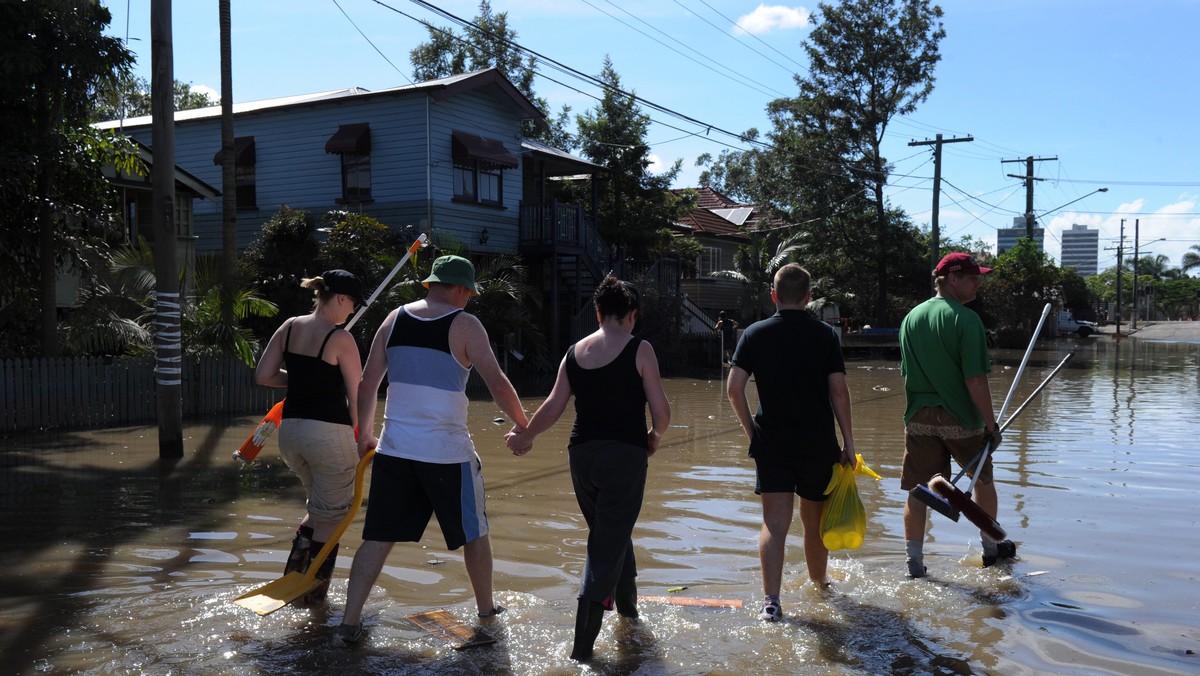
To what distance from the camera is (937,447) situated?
607cm

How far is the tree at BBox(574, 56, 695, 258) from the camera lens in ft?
106

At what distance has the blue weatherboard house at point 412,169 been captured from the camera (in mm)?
23672

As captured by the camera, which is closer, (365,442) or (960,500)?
(365,442)

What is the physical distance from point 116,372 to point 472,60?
32.7m

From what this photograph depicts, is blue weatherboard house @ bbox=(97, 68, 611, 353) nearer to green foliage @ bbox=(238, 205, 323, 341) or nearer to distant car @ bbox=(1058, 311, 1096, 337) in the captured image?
green foliage @ bbox=(238, 205, 323, 341)

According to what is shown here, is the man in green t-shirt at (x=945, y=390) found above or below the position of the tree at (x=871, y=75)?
below

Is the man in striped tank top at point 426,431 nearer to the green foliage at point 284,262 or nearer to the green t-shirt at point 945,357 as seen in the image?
the green t-shirt at point 945,357

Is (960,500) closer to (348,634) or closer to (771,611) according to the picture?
(771,611)

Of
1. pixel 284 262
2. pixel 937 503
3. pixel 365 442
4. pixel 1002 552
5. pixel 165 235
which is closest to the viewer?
pixel 365 442

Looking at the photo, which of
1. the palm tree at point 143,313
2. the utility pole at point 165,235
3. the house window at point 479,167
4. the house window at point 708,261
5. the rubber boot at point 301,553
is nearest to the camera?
the rubber boot at point 301,553

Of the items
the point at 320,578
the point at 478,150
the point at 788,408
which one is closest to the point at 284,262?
the point at 478,150

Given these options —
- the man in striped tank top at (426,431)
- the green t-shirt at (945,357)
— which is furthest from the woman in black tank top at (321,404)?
the green t-shirt at (945,357)

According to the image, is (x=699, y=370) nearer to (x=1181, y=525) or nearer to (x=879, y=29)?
(x=1181, y=525)

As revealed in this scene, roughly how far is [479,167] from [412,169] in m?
1.99
